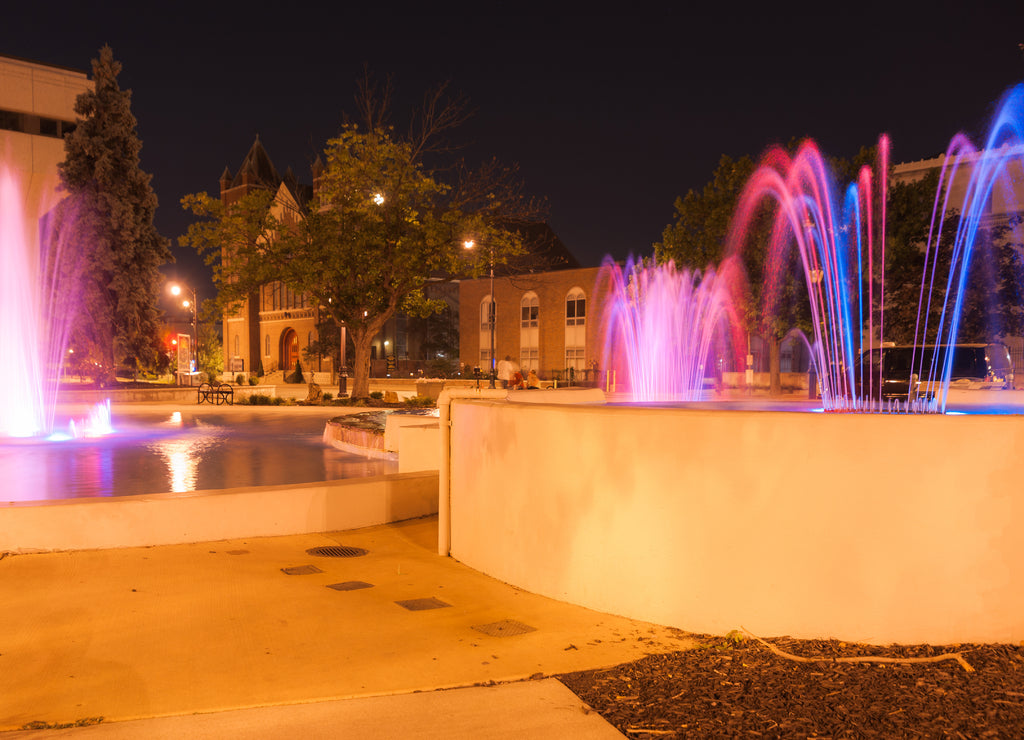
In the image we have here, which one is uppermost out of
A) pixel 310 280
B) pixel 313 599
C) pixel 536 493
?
pixel 310 280

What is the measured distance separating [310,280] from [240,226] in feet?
10.8

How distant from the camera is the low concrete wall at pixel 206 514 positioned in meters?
6.61

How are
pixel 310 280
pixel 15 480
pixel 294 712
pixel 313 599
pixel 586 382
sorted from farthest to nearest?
pixel 586 382, pixel 310 280, pixel 15 480, pixel 313 599, pixel 294 712

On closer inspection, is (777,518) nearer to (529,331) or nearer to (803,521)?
(803,521)

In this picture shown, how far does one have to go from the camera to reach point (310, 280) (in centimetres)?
2647

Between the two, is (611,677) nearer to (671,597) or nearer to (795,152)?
(671,597)

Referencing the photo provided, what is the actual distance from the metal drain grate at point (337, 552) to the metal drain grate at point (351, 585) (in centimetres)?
91

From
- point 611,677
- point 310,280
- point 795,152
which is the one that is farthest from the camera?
point 795,152

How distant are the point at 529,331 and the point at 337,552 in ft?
170

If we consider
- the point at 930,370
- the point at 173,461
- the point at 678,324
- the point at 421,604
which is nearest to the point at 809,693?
the point at 421,604

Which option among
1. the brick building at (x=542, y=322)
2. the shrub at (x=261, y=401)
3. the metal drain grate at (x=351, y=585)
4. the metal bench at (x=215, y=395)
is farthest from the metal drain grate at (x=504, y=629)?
the brick building at (x=542, y=322)

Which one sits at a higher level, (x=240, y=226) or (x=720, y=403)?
(x=240, y=226)

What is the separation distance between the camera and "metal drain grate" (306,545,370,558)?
270 inches

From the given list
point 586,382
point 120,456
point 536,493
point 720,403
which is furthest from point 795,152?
point 536,493
